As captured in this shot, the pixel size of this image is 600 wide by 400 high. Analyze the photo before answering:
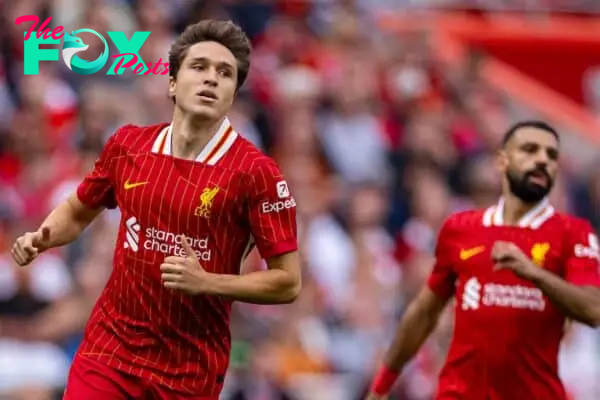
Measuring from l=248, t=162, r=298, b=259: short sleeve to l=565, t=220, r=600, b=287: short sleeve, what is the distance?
1709 mm

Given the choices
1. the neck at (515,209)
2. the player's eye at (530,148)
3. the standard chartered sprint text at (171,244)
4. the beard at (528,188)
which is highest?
the player's eye at (530,148)

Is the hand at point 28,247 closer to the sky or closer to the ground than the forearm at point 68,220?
closer to the ground

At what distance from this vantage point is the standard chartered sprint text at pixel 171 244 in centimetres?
623

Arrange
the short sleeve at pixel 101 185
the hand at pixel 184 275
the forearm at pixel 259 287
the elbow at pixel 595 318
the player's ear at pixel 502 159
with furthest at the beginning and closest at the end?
the player's ear at pixel 502 159 < the elbow at pixel 595 318 < the short sleeve at pixel 101 185 < the forearm at pixel 259 287 < the hand at pixel 184 275

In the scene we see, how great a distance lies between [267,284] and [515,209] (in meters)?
1.98

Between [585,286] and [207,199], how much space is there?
2.04 metres

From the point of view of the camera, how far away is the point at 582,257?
289 inches

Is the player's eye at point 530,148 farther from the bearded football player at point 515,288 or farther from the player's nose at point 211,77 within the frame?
the player's nose at point 211,77

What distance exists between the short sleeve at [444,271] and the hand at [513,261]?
→ 807mm

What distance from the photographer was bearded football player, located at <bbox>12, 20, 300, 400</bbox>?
6.25 meters

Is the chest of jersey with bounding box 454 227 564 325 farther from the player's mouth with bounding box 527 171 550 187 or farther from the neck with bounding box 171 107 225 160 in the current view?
the neck with bounding box 171 107 225 160

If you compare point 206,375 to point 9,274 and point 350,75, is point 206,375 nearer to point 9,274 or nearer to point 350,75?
point 9,274

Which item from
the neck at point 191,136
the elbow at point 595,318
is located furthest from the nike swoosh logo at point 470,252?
the neck at point 191,136

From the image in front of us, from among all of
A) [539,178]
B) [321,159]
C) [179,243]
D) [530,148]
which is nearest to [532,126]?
[530,148]
